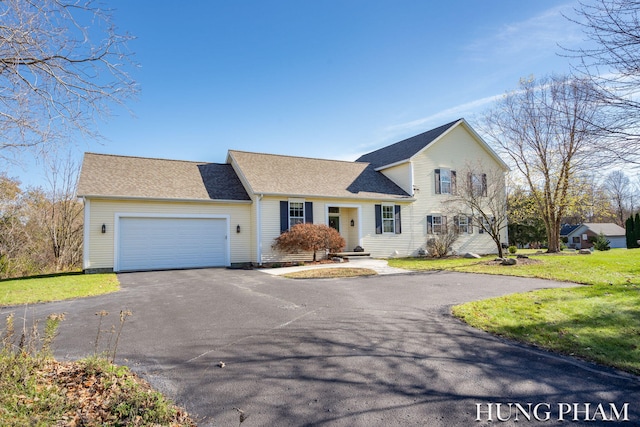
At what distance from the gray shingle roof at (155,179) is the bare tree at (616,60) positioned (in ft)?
45.6

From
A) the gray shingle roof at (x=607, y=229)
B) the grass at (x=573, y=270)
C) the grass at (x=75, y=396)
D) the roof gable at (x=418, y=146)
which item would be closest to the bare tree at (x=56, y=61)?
the grass at (x=75, y=396)

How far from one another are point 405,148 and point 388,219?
19.7ft

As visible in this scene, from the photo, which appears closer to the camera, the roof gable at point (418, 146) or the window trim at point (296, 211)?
the window trim at point (296, 211)

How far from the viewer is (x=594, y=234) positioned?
47.9 metres


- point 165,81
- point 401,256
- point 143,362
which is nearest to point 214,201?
point 165,81

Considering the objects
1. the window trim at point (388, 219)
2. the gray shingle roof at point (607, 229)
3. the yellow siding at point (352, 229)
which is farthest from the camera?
the gray shingle roof at point (607, 229)

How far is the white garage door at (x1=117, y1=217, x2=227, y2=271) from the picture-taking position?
46.5 feet

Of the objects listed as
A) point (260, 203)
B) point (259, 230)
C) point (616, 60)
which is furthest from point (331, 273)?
point (616, 60)

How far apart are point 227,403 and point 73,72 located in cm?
464

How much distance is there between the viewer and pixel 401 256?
62.5 feet

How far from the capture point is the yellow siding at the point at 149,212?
44.2 ft

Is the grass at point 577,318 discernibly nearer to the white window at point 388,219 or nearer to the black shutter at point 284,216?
the white window at point 388,219

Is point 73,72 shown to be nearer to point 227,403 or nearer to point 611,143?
point 227,403

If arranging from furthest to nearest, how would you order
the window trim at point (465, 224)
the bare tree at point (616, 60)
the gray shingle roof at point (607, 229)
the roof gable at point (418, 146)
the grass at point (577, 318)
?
the gray shingle roof at point (607, 229) < the window trim at point (465, 224) < the roof gable at point (418, 146) < the bare tree at point (616, 60) < the grass at point (577, 318)
